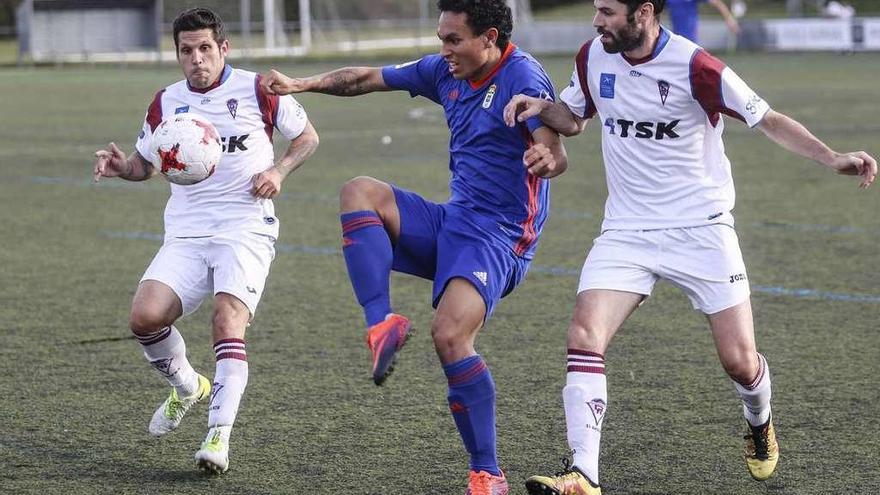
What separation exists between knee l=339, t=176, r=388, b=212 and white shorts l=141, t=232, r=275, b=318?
29.4 inches

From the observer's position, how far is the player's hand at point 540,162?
496cm

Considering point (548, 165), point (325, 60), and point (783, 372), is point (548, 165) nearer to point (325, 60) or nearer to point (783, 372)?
point (783, 372)

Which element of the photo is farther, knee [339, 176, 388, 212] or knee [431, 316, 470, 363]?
knee [339, 176, 388, 212]

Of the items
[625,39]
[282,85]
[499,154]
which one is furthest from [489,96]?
[282,85]

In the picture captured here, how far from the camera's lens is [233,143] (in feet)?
20.0

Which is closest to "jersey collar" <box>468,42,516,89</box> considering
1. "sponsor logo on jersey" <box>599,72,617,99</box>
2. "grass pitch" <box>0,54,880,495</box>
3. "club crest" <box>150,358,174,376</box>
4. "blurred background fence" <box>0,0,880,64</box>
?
"sponsor logo on jersey" <box>599,72,617,99</box>

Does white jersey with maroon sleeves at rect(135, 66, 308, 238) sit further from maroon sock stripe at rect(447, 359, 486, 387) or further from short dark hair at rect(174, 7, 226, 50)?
maroon sock stripe at rect(447, 359, 486, 387)

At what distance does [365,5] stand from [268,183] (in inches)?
1846

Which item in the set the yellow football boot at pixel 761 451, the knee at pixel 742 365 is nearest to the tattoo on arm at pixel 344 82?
the knee at pixel 742 365

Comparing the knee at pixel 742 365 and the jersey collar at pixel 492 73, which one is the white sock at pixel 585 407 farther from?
the jersey collar at pixel 492 73

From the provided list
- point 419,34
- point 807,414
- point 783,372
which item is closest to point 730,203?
→ point 807,414

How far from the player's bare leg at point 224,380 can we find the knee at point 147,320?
23 cm

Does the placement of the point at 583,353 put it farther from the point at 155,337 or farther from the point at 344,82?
the point at 155,337

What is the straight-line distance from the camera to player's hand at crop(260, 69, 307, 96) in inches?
224
